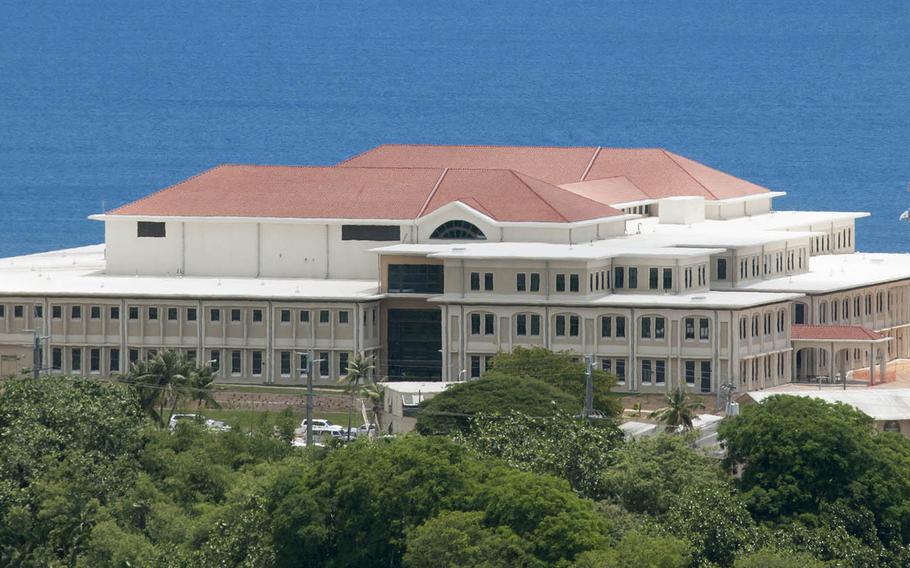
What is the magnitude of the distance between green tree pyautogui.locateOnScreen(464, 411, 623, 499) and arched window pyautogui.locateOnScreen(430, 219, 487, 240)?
1586 inches

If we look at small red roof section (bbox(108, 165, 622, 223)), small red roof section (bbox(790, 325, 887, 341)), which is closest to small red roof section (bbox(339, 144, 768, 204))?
small red roof section (bbox(108, 165, 622, 223))

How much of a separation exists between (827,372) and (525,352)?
18.4 meters

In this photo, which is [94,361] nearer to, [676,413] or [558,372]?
[558,372]

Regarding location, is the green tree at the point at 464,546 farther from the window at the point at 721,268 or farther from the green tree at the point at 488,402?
the window at the point at 721,268

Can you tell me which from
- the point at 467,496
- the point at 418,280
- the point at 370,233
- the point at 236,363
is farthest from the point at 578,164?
the point at 467,496

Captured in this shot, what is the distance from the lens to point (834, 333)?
14138cm

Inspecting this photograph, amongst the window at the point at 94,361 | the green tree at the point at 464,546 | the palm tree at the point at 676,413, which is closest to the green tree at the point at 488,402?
the palm tree at the point at 676,413

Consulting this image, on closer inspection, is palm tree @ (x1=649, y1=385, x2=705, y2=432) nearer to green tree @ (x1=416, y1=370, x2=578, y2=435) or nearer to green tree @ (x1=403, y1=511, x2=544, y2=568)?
green tree @ (x1=416, y1=370, x2=578, y2=435)

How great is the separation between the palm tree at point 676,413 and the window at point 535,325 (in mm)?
15579

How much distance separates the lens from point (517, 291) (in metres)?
140

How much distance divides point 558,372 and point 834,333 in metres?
19.0

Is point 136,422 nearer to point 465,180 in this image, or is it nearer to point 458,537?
point 458,537

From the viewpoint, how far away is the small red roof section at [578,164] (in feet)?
542

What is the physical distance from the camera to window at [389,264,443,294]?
14375 cm
